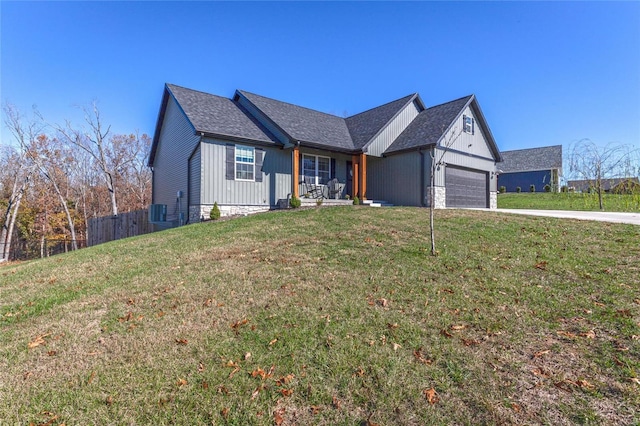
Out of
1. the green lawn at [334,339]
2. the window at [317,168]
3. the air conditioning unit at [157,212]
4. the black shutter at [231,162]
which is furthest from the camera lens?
the window at [317,168]

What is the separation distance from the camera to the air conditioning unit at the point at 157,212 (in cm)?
1466

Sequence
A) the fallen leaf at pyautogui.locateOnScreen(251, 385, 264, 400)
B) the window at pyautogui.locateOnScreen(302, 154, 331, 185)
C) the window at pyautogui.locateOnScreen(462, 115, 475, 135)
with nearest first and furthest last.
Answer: the fallen leaf at pyautogui.locateOnScreen(251, 385, 264, 400) → the window at pyautogui.locateOnScreen(302, 154, 331, 185) → the window at pyautogui.locateOnScreen(462, 115, 475, 135)

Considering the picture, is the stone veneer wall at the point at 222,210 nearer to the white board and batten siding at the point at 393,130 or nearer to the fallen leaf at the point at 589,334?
the white board and batten siding at the point at 393,130

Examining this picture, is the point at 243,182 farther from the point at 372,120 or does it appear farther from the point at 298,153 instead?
the point at 372,120

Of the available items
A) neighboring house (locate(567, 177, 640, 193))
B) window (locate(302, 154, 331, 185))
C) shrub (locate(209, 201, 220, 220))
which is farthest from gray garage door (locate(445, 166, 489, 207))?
shrub (locate(209, 201, 220, 220))

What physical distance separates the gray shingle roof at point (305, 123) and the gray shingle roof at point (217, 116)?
33.3 inches

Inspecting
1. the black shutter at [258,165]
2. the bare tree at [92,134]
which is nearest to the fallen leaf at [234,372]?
the black shutter at [258,165]

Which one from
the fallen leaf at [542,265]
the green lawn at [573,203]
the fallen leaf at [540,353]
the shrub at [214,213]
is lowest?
the fallen leaf at [540,353]

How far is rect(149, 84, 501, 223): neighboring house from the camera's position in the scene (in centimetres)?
1296

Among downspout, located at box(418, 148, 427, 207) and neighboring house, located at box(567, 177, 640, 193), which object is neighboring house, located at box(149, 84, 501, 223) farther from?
neighboring house, located at box(567, 177, 640, 193)

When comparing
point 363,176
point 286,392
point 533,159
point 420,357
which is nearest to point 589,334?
point 420,357

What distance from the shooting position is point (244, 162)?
43.6 feet

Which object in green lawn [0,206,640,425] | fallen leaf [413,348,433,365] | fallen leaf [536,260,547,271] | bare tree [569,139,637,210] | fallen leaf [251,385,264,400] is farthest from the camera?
bare tree [569,139,637,210]

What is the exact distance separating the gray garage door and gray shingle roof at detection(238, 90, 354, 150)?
Result: 18.1ft
